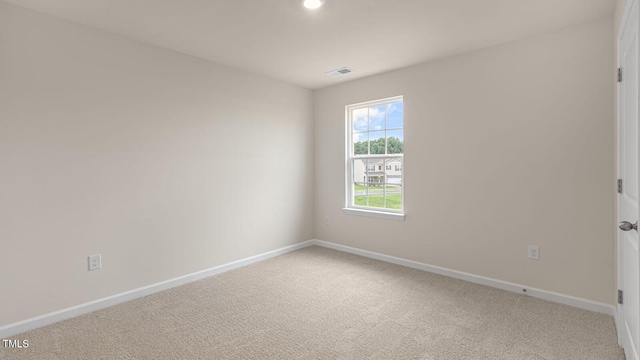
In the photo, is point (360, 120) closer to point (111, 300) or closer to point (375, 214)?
point (375, 214)

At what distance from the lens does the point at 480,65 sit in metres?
3.13

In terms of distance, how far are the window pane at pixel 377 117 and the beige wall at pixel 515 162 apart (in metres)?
0.23

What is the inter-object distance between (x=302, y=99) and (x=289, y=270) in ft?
8.05

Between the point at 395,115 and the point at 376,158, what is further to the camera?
the point at 376,158

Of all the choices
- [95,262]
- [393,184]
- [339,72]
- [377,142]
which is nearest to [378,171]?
[393,184]

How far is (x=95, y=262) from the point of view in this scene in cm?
268

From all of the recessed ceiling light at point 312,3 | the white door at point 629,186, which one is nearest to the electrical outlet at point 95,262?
the recessed ceiling light at point 312,3

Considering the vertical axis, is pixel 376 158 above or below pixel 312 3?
below

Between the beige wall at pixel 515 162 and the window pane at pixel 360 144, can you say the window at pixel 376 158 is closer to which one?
the window pane at pixel 360 144

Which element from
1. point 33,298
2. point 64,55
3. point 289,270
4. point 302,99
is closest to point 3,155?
point 64,55

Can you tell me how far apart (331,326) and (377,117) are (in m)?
2.75

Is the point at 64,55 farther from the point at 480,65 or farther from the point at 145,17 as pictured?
the point at 480,65

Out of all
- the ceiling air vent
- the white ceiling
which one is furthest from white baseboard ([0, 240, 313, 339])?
the ceiling air vent

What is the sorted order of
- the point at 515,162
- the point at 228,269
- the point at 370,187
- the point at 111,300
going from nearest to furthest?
1. the point at 111,300
2. the point at 515,162
3. the point at 228,269
4. the point at 370,187
